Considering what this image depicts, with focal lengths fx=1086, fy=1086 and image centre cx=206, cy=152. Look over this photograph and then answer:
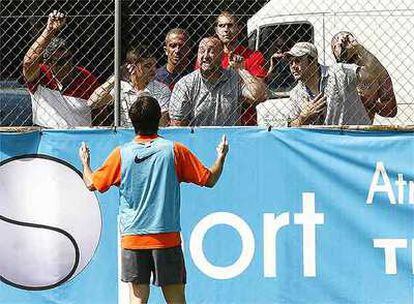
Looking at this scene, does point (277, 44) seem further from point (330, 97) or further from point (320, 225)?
point (320, 225)

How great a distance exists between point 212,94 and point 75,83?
125 cm

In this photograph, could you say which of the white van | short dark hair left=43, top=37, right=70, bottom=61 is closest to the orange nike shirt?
short dark hair left=43, top=37, right=70, bottom=61

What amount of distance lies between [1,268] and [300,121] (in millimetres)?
2763

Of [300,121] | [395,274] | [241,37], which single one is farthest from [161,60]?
[395,274]

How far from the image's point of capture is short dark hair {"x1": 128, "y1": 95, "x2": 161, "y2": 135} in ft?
24.3

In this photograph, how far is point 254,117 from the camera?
30.3 ft

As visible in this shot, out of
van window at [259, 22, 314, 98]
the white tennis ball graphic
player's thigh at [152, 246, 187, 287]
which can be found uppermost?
van window at [259, 22, 314, 98]

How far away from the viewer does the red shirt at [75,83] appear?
9.27 m

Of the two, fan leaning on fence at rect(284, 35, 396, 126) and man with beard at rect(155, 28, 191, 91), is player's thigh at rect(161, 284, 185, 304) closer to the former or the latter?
fan leaning on fence at rect(284, 35, 396, 126)

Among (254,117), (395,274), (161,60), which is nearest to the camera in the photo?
(395,274)

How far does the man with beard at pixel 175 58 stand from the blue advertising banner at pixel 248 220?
2.88 feet

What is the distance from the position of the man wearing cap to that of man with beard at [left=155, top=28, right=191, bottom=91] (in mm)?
933

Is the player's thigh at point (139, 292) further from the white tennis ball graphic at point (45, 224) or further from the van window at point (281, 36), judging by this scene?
the van window at point (281, 36)

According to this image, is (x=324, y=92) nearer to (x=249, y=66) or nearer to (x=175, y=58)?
(x=249, y=66)
